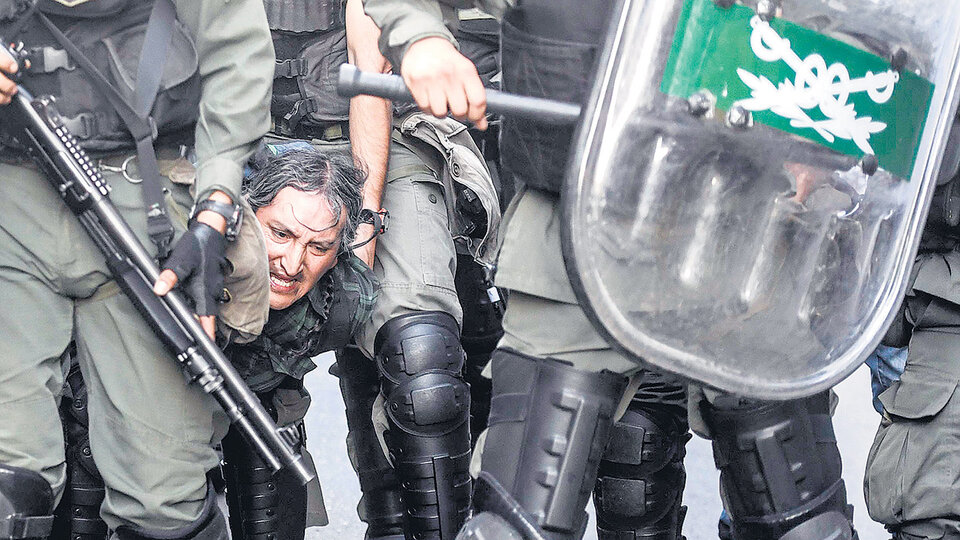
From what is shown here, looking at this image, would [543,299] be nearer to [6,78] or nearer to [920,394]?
[920,394]

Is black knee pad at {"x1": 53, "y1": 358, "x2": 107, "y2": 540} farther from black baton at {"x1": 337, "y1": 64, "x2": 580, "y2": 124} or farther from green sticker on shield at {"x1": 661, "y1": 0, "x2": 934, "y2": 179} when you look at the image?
green sticker on shield at {"x1": 661, "y1": 0, "x2": 934, "y2": 179}

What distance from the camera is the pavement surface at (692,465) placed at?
405 cm

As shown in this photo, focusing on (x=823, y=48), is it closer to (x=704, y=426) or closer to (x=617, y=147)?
(x=617, y=147)

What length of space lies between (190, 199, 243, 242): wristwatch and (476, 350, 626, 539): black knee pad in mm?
694

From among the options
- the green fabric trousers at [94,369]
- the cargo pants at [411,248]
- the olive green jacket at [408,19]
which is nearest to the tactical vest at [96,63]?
the green fabric trousers at [94,369]

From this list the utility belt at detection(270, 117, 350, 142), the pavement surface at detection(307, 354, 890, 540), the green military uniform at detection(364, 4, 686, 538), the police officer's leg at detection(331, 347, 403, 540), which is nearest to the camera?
the green military uniform at detection(364, 4, 686, 538)

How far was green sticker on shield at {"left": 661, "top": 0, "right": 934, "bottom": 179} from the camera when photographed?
1.91 meters

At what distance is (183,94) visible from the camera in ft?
8.67

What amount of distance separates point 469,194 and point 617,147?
147 centimetres

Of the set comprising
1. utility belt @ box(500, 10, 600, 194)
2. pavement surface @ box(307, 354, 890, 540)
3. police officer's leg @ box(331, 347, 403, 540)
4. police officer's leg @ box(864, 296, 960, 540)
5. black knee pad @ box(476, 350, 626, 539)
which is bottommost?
pavement surface @ box(307, 354, 890, 540)

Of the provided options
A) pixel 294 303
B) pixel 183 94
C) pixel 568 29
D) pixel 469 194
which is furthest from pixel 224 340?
pixel 568 29

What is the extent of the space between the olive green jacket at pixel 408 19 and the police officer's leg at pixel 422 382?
38.5 inches

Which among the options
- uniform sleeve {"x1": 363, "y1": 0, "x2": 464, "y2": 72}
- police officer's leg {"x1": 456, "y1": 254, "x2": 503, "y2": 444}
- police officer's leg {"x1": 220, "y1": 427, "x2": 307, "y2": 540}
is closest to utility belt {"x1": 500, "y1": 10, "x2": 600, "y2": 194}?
uniform sleeve {"x1": 363, "y1": 0, "x2": 464, "y2": 72}

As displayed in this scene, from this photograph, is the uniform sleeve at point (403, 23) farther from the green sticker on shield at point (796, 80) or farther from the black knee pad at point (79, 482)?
the black knee pad at point (79, 482)
